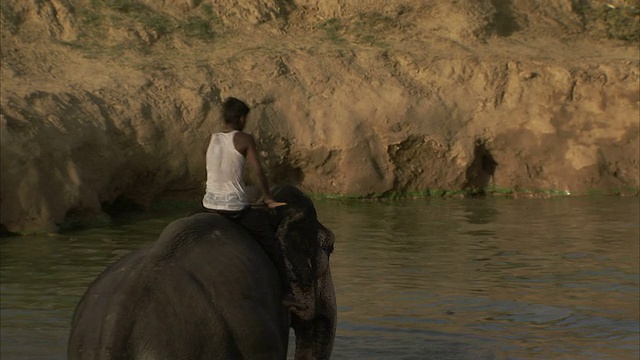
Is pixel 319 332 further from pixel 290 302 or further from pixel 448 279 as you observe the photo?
pixel 448 279

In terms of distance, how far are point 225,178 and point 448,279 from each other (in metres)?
7.79

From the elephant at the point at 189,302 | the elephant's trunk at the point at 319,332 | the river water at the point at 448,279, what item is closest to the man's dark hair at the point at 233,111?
the elephant at the point at 189,302

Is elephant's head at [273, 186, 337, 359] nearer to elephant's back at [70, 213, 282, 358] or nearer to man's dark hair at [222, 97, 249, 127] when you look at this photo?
man's dark hair at [222, 97, 249, 127]

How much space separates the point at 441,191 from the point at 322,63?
9.78ft

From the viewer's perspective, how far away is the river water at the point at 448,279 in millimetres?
11188

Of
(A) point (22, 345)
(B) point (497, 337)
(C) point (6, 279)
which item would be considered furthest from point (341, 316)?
(C) point (6, 279)

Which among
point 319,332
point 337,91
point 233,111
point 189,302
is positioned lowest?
point 319,332

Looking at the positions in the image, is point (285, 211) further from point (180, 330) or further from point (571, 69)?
point (571, 69)

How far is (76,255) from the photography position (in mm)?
15688

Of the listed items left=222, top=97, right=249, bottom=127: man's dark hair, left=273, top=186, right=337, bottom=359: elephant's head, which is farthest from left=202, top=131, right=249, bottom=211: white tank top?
left=273, top=186, right=337, bottom=359: elephant's head

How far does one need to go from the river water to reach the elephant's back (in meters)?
4.37

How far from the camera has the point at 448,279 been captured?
47.3ft

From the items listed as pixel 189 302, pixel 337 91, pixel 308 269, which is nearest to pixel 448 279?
pixel 308 269

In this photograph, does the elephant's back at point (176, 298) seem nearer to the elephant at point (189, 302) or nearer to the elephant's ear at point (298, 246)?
the elephant at point (189, 302)
